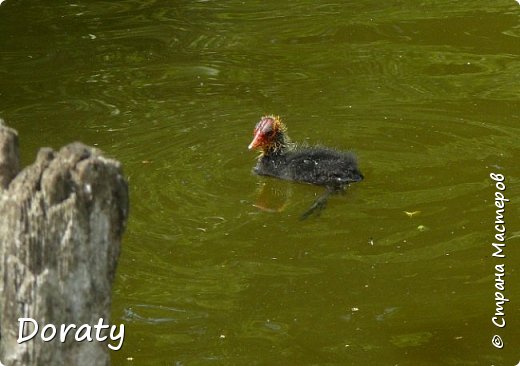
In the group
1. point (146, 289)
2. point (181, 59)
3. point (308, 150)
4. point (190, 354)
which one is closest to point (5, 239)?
point (190, 354)

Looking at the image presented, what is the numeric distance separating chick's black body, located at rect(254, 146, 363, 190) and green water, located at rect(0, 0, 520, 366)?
4.0 inches

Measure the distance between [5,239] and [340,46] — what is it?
704 centimetres

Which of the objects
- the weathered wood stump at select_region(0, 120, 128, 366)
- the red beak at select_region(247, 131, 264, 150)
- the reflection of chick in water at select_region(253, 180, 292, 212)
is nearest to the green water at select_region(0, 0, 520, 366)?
the reflection of chick in water at select_region(253, 180, 292, 212)

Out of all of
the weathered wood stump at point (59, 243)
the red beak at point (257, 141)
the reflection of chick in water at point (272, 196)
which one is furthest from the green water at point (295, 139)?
the weathered wood stump at point (59, 243)

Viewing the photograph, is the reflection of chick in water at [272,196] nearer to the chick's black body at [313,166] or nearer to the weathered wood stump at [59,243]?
the chick's black body at [313,166]

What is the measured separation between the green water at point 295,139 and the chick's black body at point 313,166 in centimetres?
10

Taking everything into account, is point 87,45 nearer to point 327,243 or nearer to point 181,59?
point 181,59

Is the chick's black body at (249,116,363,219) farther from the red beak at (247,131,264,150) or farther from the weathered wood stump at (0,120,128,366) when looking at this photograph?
the weathered wood stump at (0,120,128,366)

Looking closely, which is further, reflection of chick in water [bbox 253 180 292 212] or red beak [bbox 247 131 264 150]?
red beak [bbox 247 131 264 150]

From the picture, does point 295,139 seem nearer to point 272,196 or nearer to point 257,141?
point 257,141

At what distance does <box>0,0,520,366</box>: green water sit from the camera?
5676 millimetres

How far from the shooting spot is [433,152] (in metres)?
7.73

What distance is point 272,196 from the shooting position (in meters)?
7.48

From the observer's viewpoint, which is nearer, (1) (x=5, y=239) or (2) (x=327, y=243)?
(1) (x=5, y=239)
